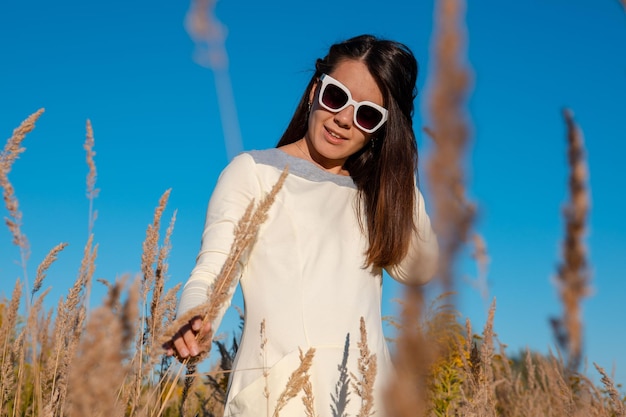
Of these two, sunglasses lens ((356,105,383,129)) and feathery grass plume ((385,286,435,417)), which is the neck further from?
feathery grass plume ((385,286,435,417))

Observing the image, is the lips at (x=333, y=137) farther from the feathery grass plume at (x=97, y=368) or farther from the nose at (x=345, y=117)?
the feathery grass plume at (x=97, y=368)

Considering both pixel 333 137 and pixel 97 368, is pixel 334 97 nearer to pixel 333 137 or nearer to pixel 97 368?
pixel 333 137

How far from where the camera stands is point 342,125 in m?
2.42

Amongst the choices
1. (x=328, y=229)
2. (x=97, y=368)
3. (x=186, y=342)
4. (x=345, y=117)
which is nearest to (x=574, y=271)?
(x=97, y=368)

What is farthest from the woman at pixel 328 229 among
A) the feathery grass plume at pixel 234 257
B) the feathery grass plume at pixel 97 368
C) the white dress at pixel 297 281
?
the feathery grass plume at pixel 97 368

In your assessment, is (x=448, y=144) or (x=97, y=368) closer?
(x=448, y=144)

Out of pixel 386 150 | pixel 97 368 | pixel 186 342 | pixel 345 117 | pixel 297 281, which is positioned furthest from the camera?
pixel 386 150

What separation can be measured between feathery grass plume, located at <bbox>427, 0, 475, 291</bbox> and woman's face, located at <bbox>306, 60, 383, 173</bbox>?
6.70ft

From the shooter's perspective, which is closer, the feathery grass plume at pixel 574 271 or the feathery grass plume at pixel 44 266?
the feathery grass plume at pixel 574 271

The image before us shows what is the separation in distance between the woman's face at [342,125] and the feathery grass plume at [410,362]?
2047 mm

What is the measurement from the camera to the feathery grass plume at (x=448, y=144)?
340 mm

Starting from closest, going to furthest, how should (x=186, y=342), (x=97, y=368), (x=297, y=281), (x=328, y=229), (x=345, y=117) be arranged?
(x=97, y=368), (x=186, y=342), (x=297, y=281), (x=328, y=229), (x=345, y=117)

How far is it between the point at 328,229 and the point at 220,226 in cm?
46

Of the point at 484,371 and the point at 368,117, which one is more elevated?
the point at 368,117
